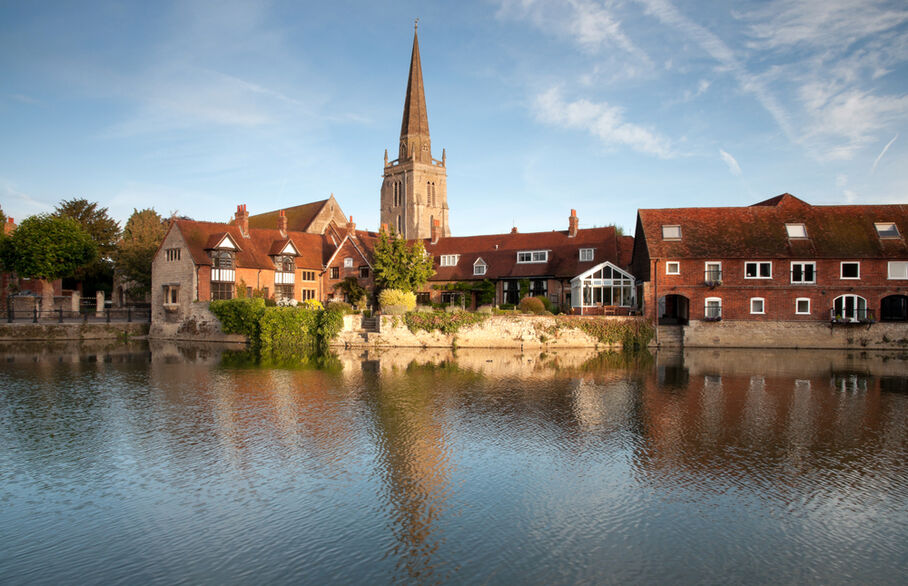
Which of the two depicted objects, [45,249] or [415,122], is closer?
[45,249]

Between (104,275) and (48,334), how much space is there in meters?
20.5

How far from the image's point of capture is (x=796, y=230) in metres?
37.2

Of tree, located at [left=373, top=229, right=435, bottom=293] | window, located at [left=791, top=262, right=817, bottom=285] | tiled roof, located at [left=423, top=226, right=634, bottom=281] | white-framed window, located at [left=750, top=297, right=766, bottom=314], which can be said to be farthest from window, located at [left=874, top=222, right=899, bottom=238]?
tree, located at [left=373, top=229, right=435, bottom=293]

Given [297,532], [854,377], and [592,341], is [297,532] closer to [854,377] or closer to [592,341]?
[854,377]

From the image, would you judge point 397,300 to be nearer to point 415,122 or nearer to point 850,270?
point 850,270

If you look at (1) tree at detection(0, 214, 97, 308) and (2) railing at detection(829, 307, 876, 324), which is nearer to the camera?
(2) railing at detection(829, 307, 876, 324)

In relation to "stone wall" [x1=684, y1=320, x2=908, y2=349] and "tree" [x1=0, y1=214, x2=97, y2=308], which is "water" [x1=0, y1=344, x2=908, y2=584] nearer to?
"stone wall" [x1=684, y1=320, x2=908, y2=349]

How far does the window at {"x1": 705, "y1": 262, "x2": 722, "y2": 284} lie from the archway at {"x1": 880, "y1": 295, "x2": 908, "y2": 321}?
10.3 meters

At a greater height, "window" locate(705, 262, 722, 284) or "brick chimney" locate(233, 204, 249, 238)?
"brick chimney" locate(233, 204, 249, 238)

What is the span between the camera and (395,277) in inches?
1581

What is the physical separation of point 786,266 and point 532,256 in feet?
57.0

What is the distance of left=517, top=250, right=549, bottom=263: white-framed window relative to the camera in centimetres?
4509

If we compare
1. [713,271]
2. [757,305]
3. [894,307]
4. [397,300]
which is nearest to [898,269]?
[894,307]

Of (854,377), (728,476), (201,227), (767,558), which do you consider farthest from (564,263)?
(767,558)
